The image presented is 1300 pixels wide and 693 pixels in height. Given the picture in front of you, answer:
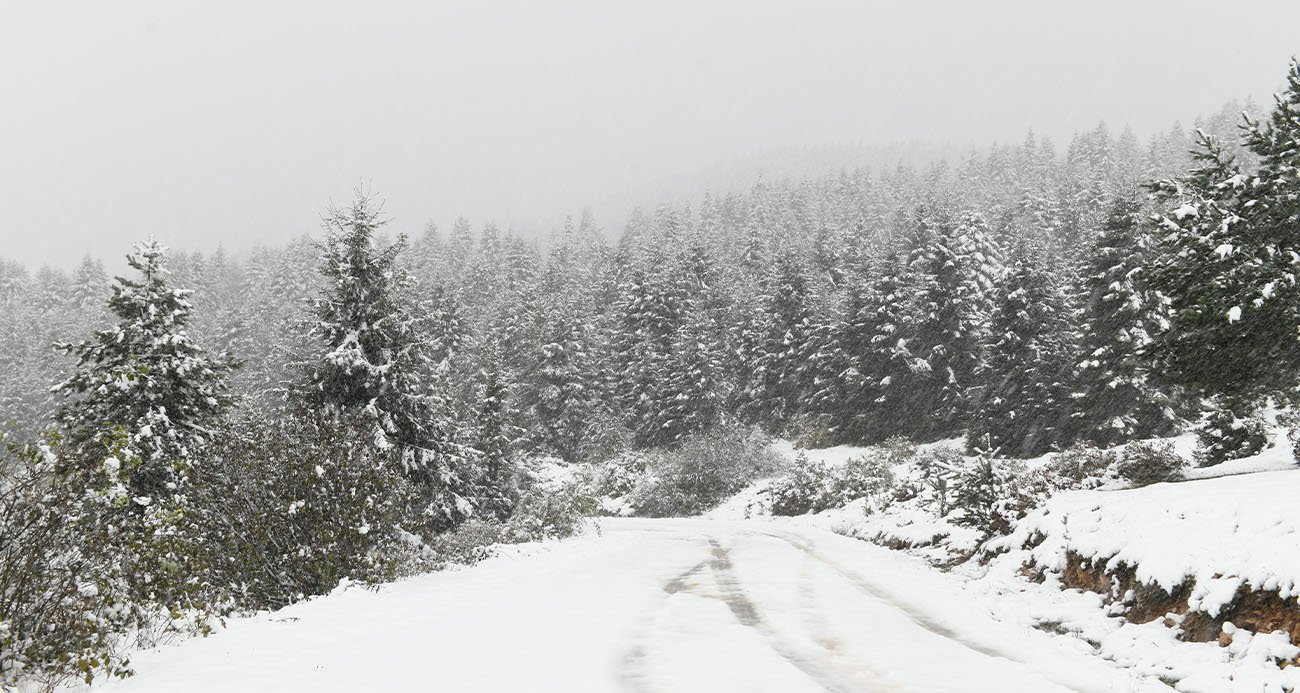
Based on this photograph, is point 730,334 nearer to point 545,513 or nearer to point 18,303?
point 545,513

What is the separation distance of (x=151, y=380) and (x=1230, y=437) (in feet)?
77.6

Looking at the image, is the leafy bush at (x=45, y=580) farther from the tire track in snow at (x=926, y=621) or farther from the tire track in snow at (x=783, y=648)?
the tire track in snow at (x=926, y=621)

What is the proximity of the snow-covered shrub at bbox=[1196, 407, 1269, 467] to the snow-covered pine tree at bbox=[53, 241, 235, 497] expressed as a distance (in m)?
22.3

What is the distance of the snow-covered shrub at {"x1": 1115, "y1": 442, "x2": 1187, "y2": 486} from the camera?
1331 centimetres

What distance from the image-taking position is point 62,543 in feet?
19.0

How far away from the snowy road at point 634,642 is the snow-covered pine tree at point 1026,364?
75.2 feet

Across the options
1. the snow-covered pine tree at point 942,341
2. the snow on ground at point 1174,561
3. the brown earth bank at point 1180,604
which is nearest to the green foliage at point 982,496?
the snow on ground at point 1174,561

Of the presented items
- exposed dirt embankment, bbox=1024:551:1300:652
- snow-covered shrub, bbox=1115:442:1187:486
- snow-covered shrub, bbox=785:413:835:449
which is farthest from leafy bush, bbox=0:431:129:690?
snow-covered shrub, bbox=785:413:835:449

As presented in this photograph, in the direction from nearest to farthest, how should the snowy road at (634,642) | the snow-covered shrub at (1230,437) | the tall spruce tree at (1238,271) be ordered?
the snowy road at (634,642) < the tall spruce tree at (1238,271) < the snow-covered shrub at (1230,437)

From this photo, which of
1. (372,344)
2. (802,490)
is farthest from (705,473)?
(372,344)

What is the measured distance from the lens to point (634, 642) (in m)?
7.36

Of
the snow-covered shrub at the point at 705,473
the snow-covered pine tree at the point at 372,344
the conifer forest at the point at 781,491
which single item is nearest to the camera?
the conifer forest at the point at 781,491

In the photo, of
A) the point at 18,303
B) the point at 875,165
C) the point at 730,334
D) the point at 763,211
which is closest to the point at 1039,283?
the point at 730,334

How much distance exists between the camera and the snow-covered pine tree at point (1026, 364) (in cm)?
3180
